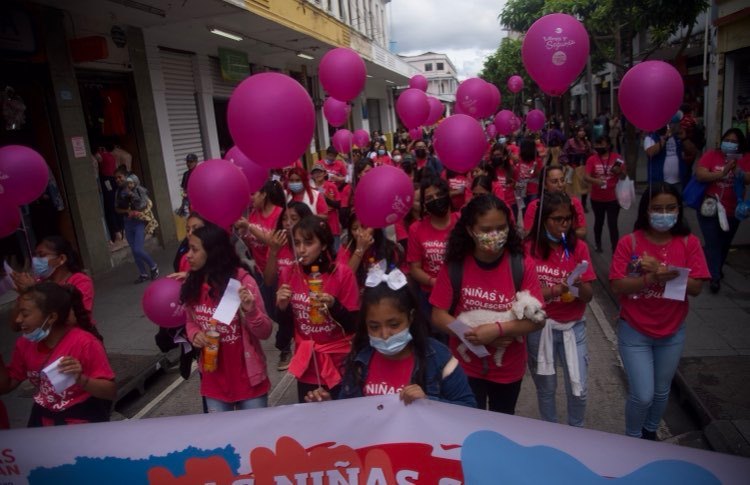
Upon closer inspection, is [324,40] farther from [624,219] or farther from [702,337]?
[702,337]

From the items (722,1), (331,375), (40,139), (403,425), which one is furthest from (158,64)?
(722,1)

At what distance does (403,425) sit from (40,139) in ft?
27.0

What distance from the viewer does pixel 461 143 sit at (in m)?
4.98

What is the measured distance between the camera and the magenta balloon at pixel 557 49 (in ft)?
12.4

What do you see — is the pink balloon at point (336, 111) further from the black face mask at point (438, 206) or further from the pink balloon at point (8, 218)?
the pink balloon at point (8, 218)

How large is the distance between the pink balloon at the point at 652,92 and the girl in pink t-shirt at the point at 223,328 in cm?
285

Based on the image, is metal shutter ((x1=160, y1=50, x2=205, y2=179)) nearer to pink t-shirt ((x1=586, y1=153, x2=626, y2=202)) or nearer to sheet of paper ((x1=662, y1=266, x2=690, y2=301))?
pink t-shirt ((x1=586, y1=153, x2=626, y2=202))

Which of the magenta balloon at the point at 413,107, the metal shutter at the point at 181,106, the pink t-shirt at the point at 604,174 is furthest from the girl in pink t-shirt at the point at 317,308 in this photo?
the metal shutter at the point at 181,106

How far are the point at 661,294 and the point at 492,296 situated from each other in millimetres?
1053

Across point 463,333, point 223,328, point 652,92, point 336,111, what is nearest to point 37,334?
point 223,328

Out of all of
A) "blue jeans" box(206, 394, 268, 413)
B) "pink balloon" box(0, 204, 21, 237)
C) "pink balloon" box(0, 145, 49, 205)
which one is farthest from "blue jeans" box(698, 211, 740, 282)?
"pink balloon" box(0, 204, 21, 237)

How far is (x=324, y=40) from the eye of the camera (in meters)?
14.4

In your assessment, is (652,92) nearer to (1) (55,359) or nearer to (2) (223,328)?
(2) (223,328)

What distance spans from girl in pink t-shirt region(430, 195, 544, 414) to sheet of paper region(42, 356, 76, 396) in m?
1.85
